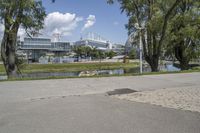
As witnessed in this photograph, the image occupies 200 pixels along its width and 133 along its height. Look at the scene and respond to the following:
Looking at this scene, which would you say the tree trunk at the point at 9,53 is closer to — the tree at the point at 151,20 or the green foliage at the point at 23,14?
the green foliage at the point at 23,14

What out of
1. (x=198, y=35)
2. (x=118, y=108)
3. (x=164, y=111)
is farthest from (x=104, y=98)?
(x=198, y=35)

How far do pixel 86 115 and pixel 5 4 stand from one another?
52.8ft

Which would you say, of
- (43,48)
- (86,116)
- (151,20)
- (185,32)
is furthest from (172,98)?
(43,48)

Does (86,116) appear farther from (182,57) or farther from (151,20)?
(182,57)

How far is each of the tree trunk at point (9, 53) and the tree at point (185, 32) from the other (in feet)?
58.8

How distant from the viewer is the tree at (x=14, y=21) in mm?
22266

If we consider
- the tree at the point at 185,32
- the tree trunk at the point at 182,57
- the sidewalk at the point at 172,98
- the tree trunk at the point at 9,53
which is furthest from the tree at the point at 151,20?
the sidewalk at the point at 172,98

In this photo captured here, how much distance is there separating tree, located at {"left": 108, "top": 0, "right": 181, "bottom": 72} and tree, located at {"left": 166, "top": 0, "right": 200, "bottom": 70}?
251 cm

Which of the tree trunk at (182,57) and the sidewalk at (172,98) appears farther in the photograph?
the tree trunk at (182,57)

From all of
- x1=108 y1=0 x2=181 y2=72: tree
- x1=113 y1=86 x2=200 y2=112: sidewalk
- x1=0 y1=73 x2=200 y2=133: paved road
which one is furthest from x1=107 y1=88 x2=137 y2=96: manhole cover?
x1=108 y1=0 x2=181 y2=72: tree

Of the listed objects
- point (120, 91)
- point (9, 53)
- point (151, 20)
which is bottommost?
point (120, 91)

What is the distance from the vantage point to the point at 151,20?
31312 mm

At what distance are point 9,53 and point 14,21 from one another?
8.76ft

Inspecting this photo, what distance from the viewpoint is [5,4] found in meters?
21.9
